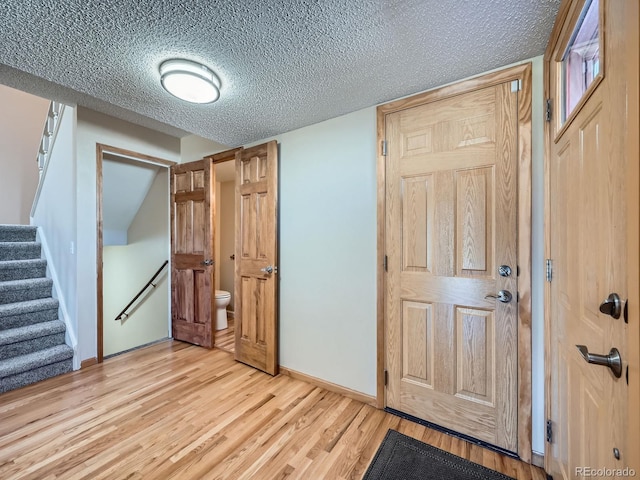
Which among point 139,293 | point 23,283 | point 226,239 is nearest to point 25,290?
point 23,283

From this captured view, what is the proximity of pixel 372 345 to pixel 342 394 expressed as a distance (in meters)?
0.51

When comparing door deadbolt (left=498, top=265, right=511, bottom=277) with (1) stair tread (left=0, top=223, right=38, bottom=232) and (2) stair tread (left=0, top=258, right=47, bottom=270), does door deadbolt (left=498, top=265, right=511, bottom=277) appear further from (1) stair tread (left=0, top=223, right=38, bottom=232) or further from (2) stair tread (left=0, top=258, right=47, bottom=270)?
(1) stair tread (left=0, top=223, right=38, bottom=232)

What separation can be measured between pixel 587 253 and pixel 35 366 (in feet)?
12.5

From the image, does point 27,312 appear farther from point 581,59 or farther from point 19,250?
point 581,59

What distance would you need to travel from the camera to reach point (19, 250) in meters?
2.98

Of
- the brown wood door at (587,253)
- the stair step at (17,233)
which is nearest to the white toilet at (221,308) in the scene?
the stair step at (17,233)

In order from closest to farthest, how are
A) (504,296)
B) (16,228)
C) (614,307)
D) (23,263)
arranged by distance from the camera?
(614,307), (504,296), (23,263), (16,228)

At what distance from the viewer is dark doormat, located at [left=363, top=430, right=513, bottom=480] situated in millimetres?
1425

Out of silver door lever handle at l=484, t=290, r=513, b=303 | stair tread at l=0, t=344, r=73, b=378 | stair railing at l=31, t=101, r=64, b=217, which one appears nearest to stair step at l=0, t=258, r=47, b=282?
stair tread at l=0, t=344, r=73, b=378

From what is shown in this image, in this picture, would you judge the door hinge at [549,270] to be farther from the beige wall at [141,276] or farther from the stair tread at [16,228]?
the stair tread at [16,228]

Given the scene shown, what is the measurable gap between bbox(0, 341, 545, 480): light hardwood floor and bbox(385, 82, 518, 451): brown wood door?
246mm

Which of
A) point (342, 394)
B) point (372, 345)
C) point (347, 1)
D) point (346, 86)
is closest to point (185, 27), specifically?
point (347, 1)

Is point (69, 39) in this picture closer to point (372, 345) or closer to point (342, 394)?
point (372, 345)

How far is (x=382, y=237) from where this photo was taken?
1970 mm
